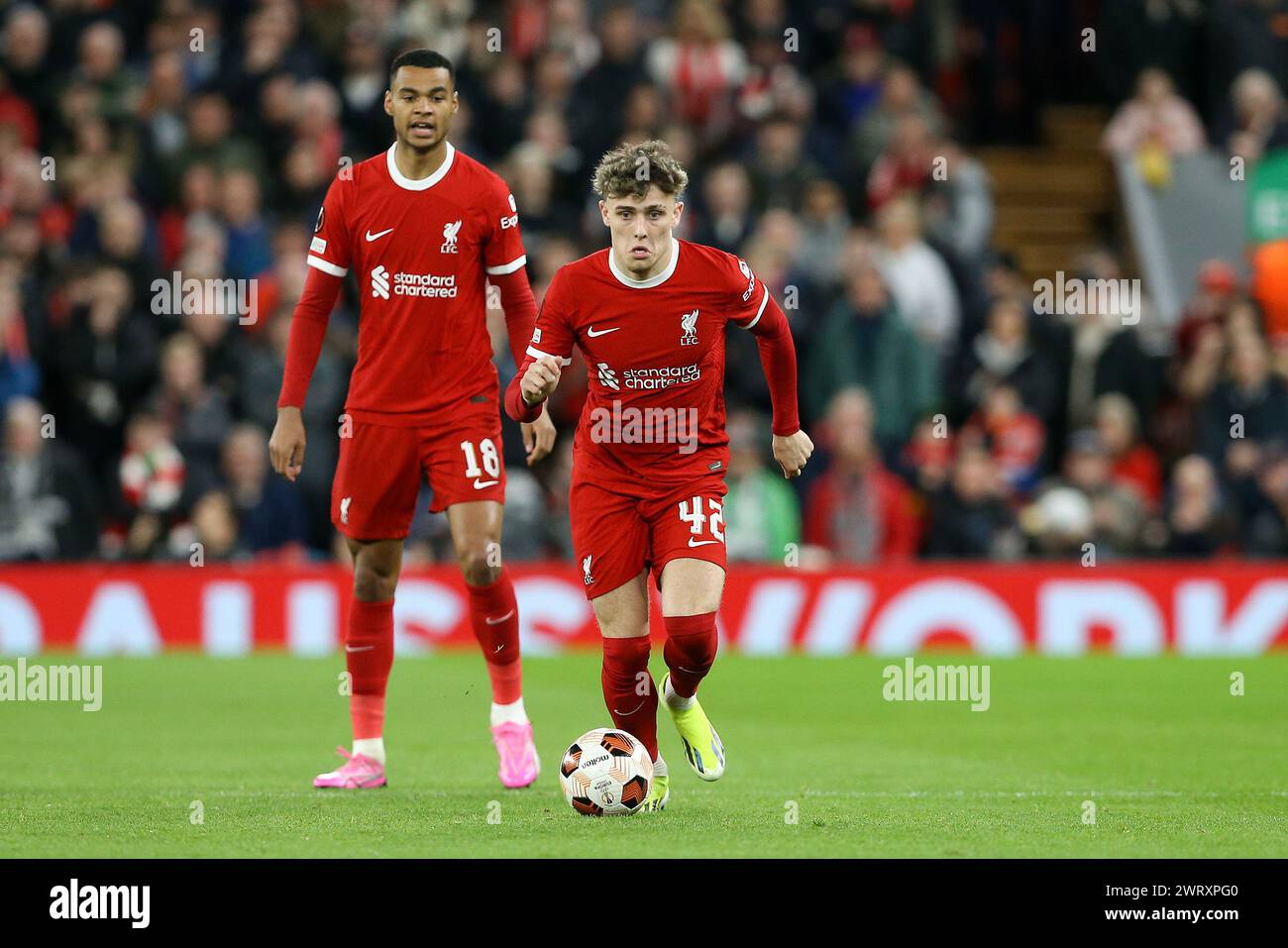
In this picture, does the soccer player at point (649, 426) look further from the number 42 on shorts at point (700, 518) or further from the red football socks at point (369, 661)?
the red football socks at point (369, 661)

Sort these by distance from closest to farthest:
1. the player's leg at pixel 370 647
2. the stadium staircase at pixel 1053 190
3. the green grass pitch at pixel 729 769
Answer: the green grass pitch at pixel 729 769, the player's leg at pixel 370 647, the stadium staircase at pixel 1053 190

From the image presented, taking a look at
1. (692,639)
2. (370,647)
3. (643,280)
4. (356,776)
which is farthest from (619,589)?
(356,776)

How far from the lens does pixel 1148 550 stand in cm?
1641

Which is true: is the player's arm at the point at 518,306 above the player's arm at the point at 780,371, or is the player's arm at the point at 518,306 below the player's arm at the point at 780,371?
above

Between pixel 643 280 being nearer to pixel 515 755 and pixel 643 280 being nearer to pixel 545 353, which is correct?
pixel 545 353

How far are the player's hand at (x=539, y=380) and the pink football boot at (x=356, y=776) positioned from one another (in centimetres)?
188

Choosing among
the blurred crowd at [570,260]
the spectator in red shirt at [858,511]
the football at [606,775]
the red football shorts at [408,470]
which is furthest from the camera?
the spectator in red shirt at [858,511]

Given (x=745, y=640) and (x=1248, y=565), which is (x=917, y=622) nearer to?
(x=745, y=640)

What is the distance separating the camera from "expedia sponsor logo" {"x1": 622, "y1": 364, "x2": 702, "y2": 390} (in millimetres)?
8219

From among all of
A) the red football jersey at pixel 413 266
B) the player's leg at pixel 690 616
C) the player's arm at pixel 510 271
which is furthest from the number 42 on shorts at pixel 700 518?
the red football jersey at pixel 413 266

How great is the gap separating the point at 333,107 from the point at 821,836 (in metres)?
11.5

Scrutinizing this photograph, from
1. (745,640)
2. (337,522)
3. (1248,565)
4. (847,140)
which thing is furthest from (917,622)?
(337,522)

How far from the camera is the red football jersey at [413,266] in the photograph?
8.73 metres

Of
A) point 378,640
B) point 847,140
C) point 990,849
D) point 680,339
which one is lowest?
point 990,849
